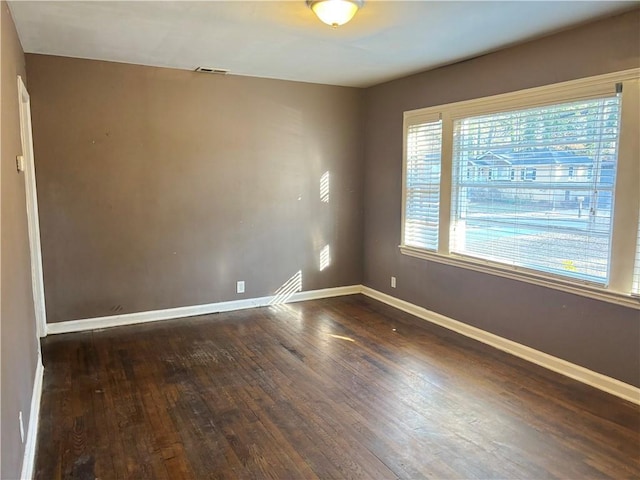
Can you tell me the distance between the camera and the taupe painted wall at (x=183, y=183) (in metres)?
4.15

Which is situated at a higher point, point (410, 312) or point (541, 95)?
point (541, 95)

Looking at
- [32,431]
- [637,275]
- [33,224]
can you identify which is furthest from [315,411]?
[33,224]

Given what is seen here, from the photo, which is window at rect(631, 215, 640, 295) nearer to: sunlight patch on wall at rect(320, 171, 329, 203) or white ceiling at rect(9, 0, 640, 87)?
white ceiling at rect(9, 0, 640, 87)

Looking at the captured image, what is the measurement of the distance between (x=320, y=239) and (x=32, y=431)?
351 centimetres

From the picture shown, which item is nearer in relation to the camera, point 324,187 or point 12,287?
point 12,287

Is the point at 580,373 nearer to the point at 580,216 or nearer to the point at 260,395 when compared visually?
the point at 580,216

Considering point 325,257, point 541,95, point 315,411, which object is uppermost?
point 541,95

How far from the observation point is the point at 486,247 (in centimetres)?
404

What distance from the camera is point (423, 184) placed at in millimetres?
4688

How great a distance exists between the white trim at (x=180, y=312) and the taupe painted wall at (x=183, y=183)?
2.6 inches

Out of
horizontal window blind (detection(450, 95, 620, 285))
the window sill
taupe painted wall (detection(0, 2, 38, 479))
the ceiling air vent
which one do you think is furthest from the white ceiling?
the window sill

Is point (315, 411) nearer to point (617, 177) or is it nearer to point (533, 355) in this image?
point (533, 355)

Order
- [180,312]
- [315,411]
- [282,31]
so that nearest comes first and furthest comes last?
[315,411]
[282,31]
[180,312]

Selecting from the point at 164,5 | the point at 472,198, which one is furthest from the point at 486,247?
the point at 164,5
